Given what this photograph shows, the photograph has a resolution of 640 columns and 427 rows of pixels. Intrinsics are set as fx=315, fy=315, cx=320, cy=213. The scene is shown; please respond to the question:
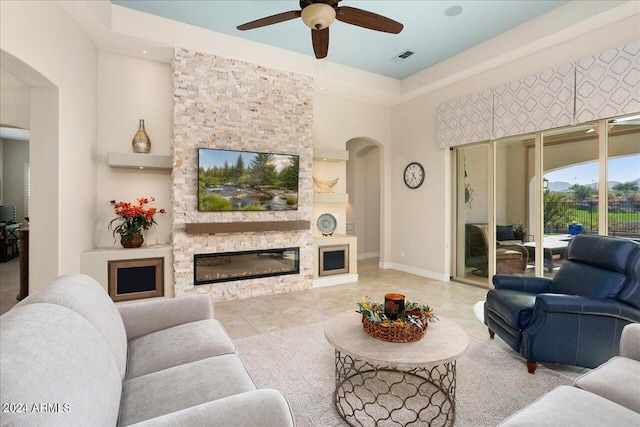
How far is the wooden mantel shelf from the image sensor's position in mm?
4234

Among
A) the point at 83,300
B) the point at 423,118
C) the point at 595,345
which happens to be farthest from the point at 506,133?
the point at 83,300

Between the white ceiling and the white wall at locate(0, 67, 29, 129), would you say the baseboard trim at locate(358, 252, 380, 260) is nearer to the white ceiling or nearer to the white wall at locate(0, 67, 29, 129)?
the white ceiling

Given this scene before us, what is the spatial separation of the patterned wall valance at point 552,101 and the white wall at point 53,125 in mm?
5270

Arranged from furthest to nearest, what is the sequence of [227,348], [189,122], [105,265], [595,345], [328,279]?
[328,279] → [189,122] → [105,265] → [595,345] → [227,348]

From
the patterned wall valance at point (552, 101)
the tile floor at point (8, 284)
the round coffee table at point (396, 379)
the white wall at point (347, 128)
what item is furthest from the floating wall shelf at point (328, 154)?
the tile floor at point (8, 284)

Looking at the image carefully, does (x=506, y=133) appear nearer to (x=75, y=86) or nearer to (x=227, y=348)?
(x=227, y=348)

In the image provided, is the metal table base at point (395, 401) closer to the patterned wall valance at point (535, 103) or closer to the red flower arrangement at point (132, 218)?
the red flower arrangement at point (132, 218)

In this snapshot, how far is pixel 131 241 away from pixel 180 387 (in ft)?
10.9

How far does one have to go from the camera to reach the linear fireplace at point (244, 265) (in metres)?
4.40

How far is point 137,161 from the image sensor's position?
4.14m

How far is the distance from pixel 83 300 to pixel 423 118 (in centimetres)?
584

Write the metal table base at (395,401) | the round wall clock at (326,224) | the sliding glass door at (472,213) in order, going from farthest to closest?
the round wall clock at (326,224) < the sliding glass door at (472,213) < the metal table base at (395,401)

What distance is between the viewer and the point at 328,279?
5.29 meters

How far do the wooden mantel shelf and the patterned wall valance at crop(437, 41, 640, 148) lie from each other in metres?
2.94
